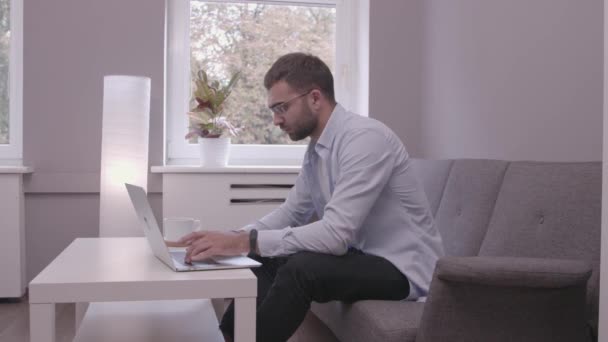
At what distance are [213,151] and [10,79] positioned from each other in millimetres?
1264

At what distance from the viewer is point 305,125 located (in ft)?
6.91

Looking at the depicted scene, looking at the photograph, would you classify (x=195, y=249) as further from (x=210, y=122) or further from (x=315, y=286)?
(x=210, y=122)

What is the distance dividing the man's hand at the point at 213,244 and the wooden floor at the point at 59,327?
3.58ft

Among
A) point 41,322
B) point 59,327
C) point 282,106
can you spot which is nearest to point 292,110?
point 282,106

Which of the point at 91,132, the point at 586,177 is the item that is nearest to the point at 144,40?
the point at 91,132

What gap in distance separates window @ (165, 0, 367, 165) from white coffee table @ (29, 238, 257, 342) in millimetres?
2251

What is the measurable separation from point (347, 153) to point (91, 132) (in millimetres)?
2088

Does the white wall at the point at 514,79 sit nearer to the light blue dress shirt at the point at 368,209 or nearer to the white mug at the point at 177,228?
the light blue dress shirt at the point at 368,209

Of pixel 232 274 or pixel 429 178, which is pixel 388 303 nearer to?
pixel 232 274

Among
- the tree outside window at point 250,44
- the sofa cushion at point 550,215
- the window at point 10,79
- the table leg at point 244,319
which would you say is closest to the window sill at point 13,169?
the window at point 10,79

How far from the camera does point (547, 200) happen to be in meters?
1.85

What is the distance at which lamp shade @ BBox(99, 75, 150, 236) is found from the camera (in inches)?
127

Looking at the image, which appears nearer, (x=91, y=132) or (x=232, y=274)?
(x=232, y=274)

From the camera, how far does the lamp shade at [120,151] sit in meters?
3.23
